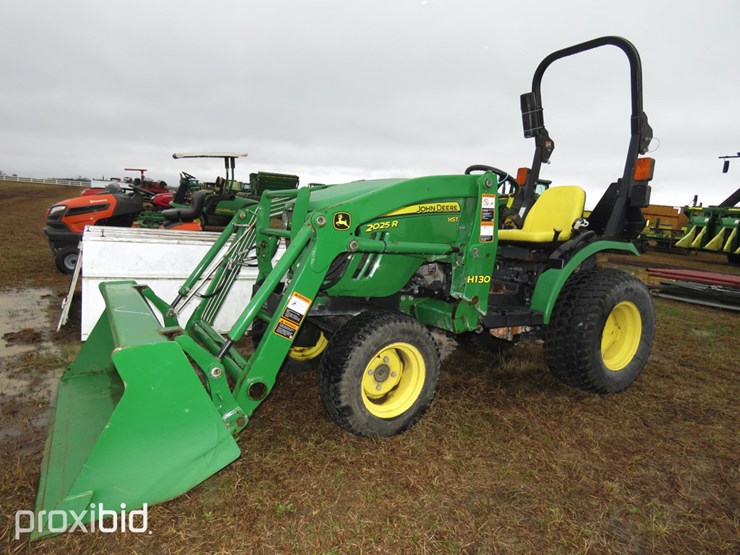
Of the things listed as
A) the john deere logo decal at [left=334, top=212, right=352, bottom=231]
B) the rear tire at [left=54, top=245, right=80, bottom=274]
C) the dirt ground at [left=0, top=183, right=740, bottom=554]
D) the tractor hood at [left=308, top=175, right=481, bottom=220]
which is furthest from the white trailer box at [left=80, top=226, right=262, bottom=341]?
the rear tire at [left=54, top=245, right=80, bottom=274]

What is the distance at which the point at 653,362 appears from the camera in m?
4.11

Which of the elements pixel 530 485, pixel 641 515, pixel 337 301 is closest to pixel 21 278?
pixel 337 301

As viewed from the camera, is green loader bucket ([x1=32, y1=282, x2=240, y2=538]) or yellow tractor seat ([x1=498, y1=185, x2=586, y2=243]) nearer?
green loader bucket ([x1=32, y1=282, x2=240, y2=538])

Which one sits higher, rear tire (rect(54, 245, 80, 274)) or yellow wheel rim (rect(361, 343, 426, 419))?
yellow wheel rim (rect(361, 343, 426, 419))

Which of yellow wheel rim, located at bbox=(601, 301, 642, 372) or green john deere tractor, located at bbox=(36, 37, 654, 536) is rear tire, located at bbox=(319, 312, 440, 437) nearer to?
green john deere tractor, located at bbox=(36, 37, 654, 536)

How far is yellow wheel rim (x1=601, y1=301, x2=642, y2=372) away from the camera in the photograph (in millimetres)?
3420

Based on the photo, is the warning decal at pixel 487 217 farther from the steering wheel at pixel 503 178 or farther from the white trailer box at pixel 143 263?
the white trailer box at pixel 143 263

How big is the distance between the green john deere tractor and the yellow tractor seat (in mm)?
12

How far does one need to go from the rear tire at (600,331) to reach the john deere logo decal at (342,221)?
170cm

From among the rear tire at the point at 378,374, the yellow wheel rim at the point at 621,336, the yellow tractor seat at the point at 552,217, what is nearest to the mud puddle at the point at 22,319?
the rear tire at the point at 378,374

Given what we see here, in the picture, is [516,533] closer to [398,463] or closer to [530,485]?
[530,485]

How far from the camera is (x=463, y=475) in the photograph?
7.58 ft

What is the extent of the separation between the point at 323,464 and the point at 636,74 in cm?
318

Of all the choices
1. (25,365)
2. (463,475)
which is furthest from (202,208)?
(463,475)
